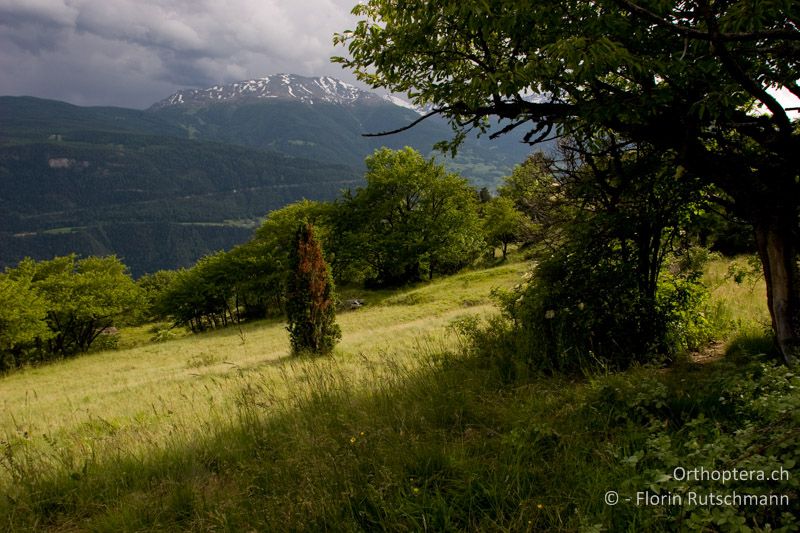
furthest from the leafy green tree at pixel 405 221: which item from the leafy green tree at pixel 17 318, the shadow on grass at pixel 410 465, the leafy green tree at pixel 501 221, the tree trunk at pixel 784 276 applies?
the shadow on grass at pixel 410 465

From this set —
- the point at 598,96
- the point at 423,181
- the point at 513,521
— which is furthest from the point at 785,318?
the point at 423,181

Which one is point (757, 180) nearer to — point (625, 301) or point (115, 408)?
point (625, 301)

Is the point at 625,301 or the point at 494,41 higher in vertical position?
the point at 494,41

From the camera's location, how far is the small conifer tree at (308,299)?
1712cm

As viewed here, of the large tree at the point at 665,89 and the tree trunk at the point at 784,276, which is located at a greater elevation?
the large tree at the point at 665,89

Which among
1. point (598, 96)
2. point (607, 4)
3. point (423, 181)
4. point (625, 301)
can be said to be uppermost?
point (423, 181)

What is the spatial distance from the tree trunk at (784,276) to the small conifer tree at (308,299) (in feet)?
47.9

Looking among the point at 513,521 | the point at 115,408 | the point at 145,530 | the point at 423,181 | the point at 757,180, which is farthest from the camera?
the point at 423,181

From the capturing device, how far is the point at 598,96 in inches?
177

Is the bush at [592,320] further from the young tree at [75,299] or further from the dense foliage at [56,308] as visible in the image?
the young tree at [75,299]

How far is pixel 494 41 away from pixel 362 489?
567 cm
